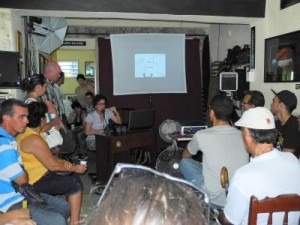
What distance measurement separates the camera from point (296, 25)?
3725mm

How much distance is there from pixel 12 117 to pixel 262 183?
1.62 metres

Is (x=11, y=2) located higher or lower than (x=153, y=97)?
higher

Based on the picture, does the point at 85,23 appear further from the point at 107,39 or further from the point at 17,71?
the point at 17,71

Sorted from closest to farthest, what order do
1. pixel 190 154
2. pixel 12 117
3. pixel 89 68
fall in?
1. pixel 12 117
2. pixel 190 154
3. pixel 89 68

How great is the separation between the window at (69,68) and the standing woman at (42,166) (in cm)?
674

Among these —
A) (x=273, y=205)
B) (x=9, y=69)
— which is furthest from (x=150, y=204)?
(x=9, y=69)

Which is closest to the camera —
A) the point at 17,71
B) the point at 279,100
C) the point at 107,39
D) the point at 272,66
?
the point at 279,100

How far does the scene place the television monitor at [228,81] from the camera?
188 inches

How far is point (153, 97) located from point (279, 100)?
146 inches

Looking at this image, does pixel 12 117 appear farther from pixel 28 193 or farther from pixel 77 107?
pixel 77 107

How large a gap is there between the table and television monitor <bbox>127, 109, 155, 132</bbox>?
0.26 feet

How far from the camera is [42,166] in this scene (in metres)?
2.58

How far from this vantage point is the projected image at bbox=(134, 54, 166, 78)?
624 centimetres

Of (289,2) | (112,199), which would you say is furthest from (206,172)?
(289,2)
